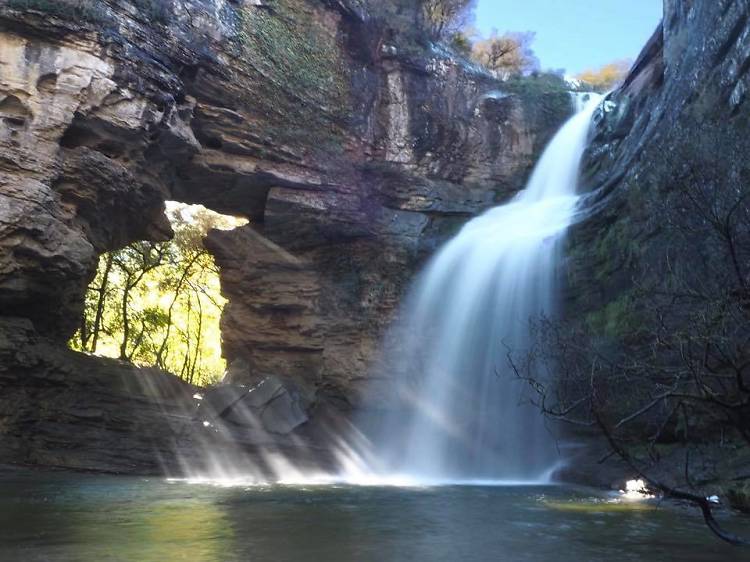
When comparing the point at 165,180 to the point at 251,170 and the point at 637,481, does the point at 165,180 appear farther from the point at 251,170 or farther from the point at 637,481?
the point at 637,481

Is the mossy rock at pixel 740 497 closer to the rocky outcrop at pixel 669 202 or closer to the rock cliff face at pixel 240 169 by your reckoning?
the rocky outcrop at pixel 669 202

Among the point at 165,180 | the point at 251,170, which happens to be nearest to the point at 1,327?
the point at 165,180

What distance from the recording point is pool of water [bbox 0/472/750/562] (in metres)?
5.64

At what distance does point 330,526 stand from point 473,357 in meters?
12.3

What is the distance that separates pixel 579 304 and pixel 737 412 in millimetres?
13106

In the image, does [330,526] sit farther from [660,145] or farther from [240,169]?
[240,169]

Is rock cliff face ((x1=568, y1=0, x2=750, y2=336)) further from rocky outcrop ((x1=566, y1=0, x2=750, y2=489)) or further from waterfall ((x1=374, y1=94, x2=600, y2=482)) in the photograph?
waterfall ((x1=374, y1=94, x2=600, y2=482))

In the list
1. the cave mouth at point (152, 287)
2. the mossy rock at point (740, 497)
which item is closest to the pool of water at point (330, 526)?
the mossy rock at point (740, 497)

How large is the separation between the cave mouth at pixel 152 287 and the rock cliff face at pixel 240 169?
18.9ft

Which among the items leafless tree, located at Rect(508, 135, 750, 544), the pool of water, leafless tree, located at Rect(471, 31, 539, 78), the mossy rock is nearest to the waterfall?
leafless tree, located at Rect(508, 135, 750, 544)

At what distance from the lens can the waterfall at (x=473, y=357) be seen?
59.2 ft

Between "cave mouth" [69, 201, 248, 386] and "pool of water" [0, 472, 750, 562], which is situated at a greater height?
"cave mouth" [69, 201, 248, 386]

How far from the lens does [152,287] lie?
29.0 m

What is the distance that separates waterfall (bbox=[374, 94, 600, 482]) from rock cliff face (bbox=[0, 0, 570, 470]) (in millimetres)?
1218
